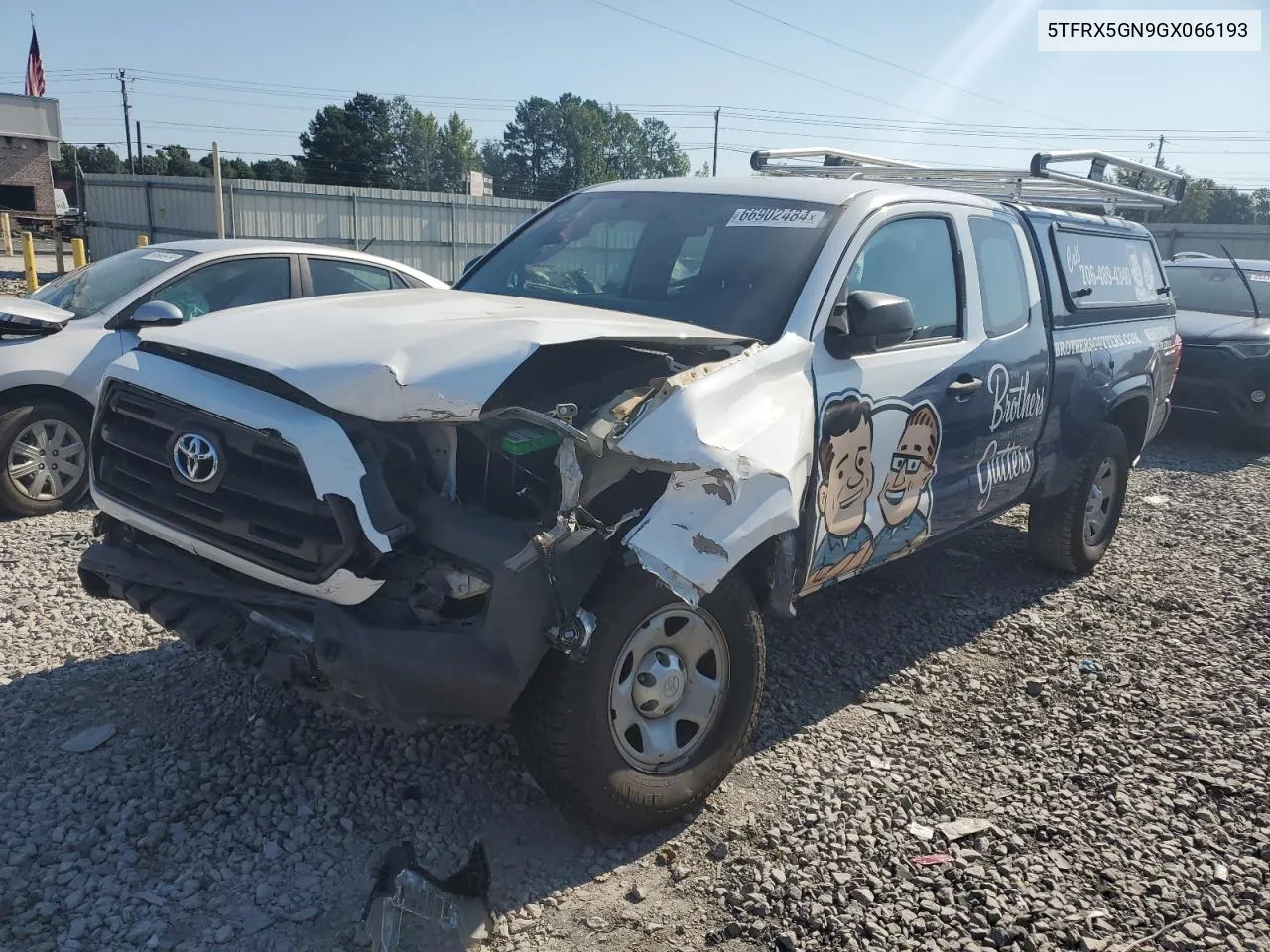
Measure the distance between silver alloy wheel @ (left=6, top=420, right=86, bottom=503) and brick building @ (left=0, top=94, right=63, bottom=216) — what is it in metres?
48.1

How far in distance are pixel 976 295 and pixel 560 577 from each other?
8.94 ft

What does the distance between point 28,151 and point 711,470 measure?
55.9 m

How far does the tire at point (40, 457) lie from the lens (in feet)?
19.4

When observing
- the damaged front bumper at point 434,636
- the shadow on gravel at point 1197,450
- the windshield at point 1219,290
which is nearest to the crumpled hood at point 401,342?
the damaged front bumper at point 434,636

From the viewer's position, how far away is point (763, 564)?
11.6ft

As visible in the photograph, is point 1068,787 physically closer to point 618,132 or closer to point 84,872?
point 84,872

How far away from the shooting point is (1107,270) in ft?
19.3

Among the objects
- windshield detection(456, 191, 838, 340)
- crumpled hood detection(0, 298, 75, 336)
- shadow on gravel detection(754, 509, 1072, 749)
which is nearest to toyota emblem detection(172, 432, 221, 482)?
windshield detection(456, 191, 838, 340)

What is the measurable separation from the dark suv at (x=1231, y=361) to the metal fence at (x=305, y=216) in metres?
→ 17.0

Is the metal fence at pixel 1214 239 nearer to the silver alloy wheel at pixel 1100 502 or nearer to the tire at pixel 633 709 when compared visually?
the silver alloy wheel at pixel 1100 502

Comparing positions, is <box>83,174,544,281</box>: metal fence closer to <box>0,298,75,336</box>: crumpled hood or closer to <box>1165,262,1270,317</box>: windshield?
<box>1165,262,1270,317</box>: windshield

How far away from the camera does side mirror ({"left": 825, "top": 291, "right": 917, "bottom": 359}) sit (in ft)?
11.7

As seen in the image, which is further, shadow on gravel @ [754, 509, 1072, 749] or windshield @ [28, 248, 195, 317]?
windshield @ [28, 248, 195, 317]

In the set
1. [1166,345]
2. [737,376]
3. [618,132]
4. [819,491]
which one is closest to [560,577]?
[737,376]
